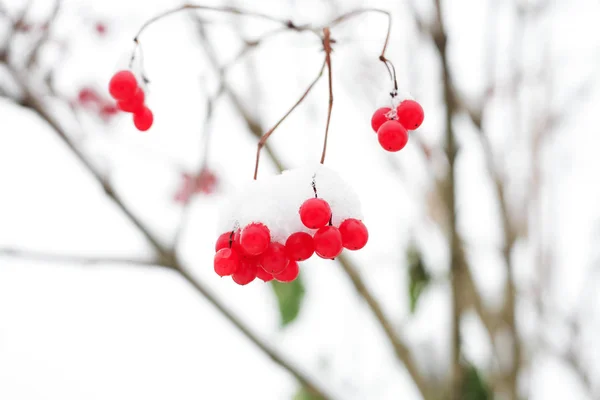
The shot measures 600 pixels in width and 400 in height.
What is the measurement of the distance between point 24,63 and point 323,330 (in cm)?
425

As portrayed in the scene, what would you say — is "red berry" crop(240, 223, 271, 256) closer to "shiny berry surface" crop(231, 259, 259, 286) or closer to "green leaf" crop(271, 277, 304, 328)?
"shiny berry surface" crop(231, 259, 259, 286)

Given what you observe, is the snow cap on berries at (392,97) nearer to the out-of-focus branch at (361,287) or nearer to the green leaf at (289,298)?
the out-of-focus branch at (361,287)

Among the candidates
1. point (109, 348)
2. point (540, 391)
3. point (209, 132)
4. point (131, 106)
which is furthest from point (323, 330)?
point (131, 106)

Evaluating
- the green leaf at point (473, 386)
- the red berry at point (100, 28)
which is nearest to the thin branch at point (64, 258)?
the green leaf at point (473, 386)

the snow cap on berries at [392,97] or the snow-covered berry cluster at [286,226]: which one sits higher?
the snow cap on berries at [392,97]

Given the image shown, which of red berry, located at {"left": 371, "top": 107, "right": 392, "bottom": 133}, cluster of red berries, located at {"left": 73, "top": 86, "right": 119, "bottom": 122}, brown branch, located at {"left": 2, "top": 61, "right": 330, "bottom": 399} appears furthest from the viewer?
cluster of red berries, located at {"left": 73, "top": 86, "right": 119, "bottom": 122}

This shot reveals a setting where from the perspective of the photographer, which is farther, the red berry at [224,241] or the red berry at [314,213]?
the red berry at [224,241]

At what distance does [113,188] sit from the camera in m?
1.63

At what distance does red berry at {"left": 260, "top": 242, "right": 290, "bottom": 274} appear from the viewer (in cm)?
83

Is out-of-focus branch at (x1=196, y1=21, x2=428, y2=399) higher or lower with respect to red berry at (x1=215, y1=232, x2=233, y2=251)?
higher

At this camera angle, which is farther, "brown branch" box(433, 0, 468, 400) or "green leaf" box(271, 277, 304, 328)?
"green leaf" box(271, 277, 304, 328)

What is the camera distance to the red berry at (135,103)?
1068 mm

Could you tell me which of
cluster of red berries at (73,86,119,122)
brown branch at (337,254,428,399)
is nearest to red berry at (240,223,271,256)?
brown branch at (337,254,428,399)

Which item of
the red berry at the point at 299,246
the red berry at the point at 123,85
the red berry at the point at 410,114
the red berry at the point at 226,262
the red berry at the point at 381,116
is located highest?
the red berry at the point at 123,85
